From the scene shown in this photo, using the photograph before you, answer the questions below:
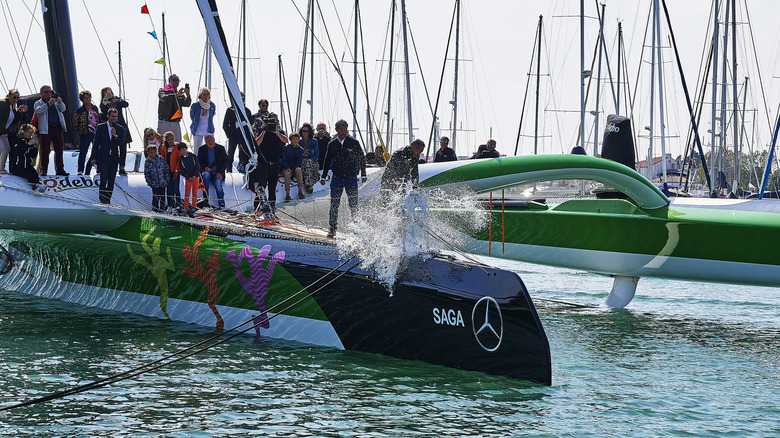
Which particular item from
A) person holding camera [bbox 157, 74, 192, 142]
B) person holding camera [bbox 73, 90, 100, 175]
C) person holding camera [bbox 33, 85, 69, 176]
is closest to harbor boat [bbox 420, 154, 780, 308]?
person holding camera [bbox 157, 74, 192, 142]

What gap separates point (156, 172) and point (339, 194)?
97.6 inches

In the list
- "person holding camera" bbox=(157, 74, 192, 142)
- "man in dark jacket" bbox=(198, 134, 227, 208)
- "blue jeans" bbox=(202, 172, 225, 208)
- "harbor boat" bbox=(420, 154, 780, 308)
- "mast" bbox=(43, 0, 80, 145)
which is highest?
"mast" bbox=(43, 0, 80, 145)

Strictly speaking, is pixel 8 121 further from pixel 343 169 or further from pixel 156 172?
pixel 343 169

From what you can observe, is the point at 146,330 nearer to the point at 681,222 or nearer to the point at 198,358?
the point at 198,358

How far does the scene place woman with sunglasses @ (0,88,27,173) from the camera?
33.3 feet

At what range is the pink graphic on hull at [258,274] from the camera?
808cm

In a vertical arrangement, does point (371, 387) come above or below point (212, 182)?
below

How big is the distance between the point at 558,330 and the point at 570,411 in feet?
11.3

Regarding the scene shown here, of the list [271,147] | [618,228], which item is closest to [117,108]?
[271,147]

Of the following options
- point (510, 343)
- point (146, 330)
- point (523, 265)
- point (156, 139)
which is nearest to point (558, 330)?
point (510, 343)

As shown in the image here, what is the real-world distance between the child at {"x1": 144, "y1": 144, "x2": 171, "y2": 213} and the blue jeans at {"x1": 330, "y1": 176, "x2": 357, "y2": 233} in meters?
2.31

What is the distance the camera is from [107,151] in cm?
976

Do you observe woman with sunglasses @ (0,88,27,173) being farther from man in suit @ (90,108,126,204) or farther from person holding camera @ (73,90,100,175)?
man in suit @ (90,108,126,204)

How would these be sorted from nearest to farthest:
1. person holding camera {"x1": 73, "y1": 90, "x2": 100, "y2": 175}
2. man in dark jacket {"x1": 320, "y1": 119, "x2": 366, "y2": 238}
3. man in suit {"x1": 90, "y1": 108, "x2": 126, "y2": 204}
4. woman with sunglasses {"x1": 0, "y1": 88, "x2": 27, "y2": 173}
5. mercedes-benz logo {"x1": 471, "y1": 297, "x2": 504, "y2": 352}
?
mercedes-benz logo {"x1": 471, "y1": 297, "x2": 504, "y2": 352}
man in dark jacket {"x1": 320, "y1": 119, "x2": 366, "y2": 238}
man in suit {"x1": 90, "y1": 108, "x2": 126, "y2": 204}
woman with sunglasses {"x1": 0, "y1": 88, "x2": 27, "y2": 173}
person holding camera {"x1": 73, "y1": 90, "x2": 100, "y2": 175}
